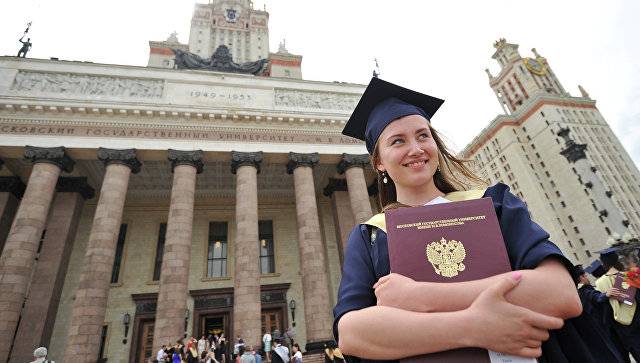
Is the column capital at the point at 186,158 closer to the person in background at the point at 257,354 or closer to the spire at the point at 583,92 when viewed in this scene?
the person in background at the point at 257,354

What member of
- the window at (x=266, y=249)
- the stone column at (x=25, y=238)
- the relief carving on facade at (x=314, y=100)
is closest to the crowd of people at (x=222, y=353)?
the stone column at (x=25, y=238)

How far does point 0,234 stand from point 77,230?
300 cm

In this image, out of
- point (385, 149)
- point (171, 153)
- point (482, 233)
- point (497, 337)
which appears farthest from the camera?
point (171, 153)

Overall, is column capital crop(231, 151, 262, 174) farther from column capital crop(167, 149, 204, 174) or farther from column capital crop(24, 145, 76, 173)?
column capital crop(24, 145, 76, 173)

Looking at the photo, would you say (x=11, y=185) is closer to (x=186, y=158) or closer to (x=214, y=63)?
(x=186, y=158)

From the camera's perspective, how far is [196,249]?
19.4m

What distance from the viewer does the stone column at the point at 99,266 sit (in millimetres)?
11164

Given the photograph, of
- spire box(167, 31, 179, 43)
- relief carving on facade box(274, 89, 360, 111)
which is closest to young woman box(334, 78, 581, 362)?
relief carving on facade box(274, 89, 360, 111)

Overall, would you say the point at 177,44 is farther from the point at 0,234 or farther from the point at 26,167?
the point at 0,234

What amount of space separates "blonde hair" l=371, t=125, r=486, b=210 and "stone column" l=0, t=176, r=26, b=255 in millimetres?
20855

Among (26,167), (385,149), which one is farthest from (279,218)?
(385,149)

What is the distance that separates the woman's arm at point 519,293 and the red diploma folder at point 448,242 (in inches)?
2.3

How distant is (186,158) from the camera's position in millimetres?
15422

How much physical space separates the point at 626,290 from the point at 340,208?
15.7 metres
